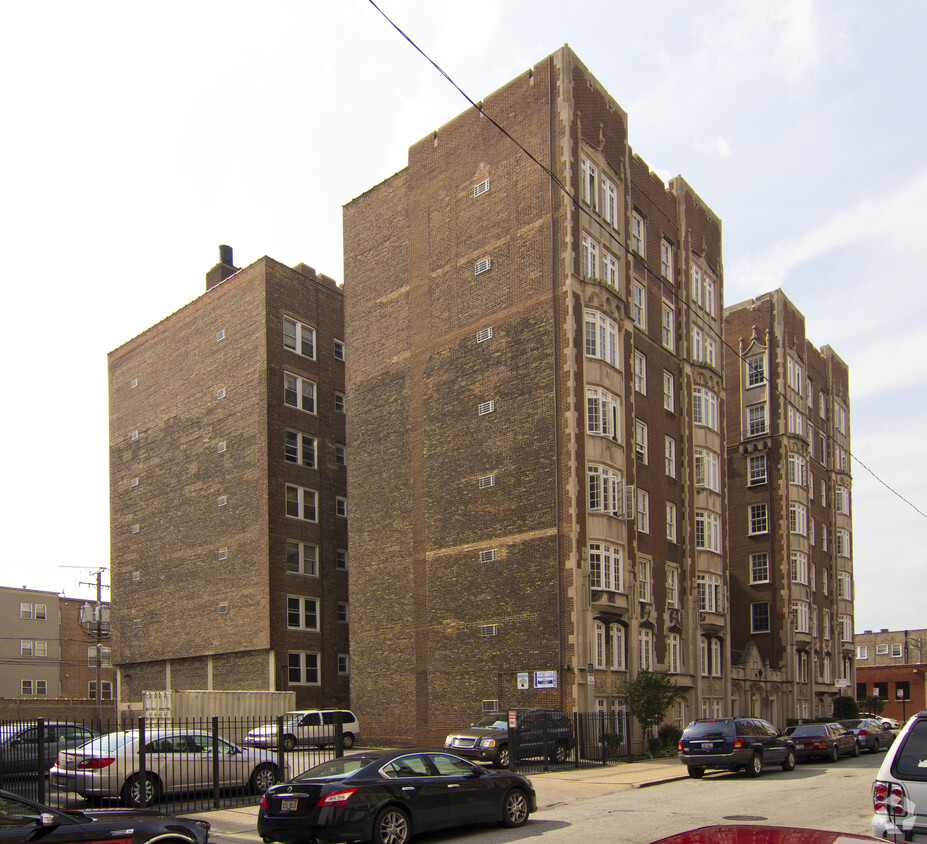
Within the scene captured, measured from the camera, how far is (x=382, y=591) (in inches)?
1571

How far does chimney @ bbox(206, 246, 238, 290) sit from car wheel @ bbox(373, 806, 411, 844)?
4440 cm

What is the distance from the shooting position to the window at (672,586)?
40094mm

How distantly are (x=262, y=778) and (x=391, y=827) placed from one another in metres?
7.54

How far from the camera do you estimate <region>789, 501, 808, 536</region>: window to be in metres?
55.3

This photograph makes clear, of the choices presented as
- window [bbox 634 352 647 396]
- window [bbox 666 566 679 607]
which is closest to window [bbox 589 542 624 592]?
window [bbox 666 566 679 607]

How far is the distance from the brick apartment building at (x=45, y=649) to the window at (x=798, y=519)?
52014mm

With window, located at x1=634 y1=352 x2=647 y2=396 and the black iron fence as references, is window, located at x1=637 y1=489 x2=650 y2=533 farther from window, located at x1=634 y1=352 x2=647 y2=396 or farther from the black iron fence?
the black iron fence

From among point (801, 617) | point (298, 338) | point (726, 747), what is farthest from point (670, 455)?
point (726, 747)

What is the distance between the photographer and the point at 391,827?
1341 cm

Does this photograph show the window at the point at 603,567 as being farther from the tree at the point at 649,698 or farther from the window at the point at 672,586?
the window at the point at 672,586

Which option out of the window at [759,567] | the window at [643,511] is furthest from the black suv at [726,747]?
the window at [759,567]

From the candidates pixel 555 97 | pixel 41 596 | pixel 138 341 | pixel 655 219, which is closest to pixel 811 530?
pixel 655 219

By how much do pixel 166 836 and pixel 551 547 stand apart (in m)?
24.3

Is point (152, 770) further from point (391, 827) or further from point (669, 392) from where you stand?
point (669, 392)
